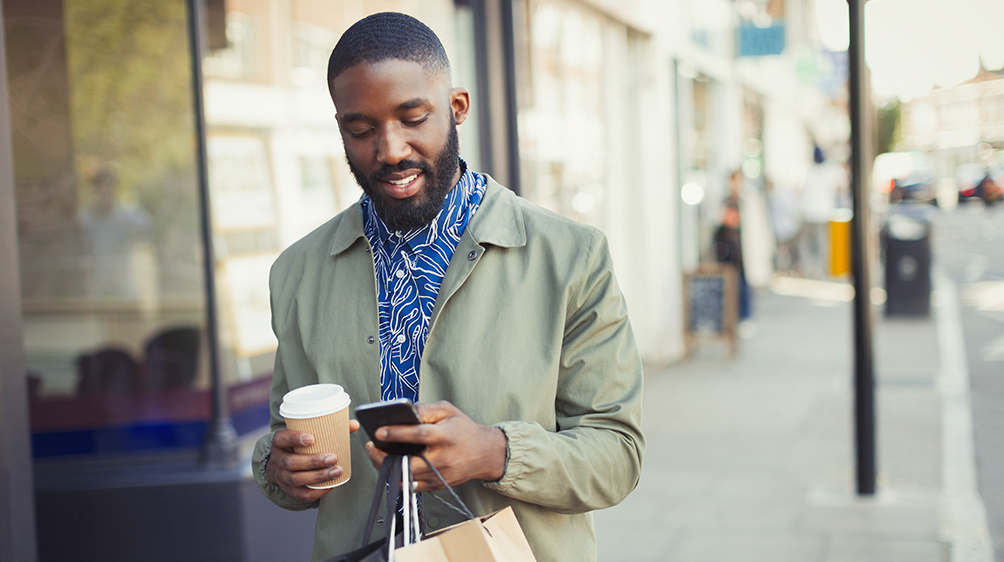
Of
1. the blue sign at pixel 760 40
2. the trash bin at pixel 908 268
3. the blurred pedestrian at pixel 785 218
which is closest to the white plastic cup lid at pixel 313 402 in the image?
the blue sign at pixel 760 40

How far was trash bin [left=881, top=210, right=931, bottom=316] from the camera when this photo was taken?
11.2m

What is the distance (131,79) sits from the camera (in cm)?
705

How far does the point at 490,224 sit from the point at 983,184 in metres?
43.8

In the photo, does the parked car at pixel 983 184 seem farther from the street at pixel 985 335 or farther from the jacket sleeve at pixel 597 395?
the jacket sleeve at pixel 597 395

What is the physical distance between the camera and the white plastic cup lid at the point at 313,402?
4.61ft

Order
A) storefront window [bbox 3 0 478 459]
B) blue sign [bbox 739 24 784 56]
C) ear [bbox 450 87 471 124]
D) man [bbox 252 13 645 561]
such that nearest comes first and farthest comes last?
man [bbox 252 13 645 561] → ear [bbox 450 87 471 124] → storefront window [bbox 3 0 478 459] → blue sign [bbox 739 24 784 56]

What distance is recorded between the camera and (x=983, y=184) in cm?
3997

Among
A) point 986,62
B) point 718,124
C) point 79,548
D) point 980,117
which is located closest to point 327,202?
point 79,548

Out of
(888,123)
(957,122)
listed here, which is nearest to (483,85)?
(888,123)

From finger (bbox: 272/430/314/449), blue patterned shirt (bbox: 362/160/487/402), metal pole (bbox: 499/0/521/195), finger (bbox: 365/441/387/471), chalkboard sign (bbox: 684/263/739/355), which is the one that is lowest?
chalkboard sign (bbox: 684/263/739/355)

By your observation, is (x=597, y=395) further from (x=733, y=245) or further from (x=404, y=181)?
(x=733, y=245)

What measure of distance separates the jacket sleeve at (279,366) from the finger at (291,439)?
226 mm

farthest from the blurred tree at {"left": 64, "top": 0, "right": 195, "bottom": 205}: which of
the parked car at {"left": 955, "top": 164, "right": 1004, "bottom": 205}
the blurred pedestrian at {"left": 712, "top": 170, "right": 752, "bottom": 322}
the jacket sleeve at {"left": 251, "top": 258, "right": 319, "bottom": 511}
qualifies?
the parked car at {"left": 955, "top": 164, "right": 1004, "bottom": 205}

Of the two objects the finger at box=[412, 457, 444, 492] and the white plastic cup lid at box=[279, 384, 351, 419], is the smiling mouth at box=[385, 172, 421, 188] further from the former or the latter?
the finger at box=[412, 457, 444, 492]
